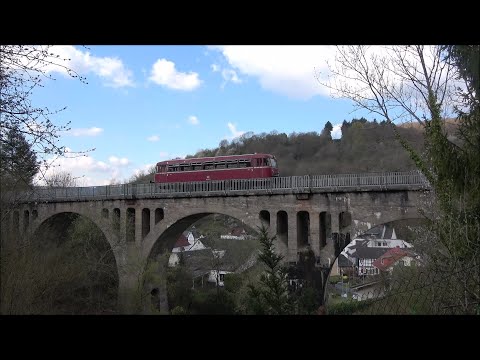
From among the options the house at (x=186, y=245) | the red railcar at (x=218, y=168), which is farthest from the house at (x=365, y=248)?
the red railcar at (x=218, y=168)

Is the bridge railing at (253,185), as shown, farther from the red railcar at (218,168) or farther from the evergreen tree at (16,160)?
the evergreen tree at (16,160)

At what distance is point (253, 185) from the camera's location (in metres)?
18.6

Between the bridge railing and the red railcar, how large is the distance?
462mm

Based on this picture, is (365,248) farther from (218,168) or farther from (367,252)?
(218,168)

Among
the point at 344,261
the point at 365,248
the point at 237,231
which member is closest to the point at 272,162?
the point at 344,261

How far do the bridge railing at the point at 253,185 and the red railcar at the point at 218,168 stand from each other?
18.2 inches

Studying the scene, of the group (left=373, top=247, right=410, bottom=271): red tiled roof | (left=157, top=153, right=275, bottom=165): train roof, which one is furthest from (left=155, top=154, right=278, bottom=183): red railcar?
(left=373, top=247, right=410, bottom=271): red tiled roof

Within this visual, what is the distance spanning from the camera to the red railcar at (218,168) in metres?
19.1

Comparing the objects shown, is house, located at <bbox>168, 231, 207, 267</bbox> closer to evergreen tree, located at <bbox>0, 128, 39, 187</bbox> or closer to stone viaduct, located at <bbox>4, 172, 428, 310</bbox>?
stone viaduct, located at <bbox>4, 172, 428, 310</bbox>

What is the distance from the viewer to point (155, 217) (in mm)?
22547
